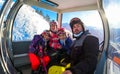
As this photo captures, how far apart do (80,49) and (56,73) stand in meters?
0.64

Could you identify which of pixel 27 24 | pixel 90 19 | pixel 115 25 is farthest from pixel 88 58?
pixel 27 24

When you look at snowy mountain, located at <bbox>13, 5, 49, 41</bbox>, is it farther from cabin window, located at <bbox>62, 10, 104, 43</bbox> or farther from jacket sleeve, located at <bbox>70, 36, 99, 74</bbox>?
jacket sleeve, located at <bbox>70, 36, 99, 74</bbox>

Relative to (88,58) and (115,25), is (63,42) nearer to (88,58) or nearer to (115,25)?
(88,58)

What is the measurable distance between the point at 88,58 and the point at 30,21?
236cm

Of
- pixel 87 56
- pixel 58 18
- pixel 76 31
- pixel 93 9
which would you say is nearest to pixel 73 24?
pixel 76 31

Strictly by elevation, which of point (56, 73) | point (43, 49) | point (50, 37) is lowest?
point (56, 73)

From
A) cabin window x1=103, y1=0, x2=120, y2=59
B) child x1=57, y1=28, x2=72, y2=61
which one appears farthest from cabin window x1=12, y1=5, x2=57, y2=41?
cabin window x1=103, y1=0, x2=120, y2=59

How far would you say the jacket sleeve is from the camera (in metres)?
1.47

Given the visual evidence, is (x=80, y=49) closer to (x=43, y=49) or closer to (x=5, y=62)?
(x=5, y=62)

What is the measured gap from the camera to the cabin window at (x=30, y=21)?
3348mm

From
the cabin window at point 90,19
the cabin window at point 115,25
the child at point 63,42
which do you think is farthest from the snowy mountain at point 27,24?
the cabin window at point 115,25

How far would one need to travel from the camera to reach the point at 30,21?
369 centimetres

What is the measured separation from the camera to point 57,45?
2963mm

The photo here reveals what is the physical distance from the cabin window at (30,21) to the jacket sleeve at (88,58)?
1776 millimetres
